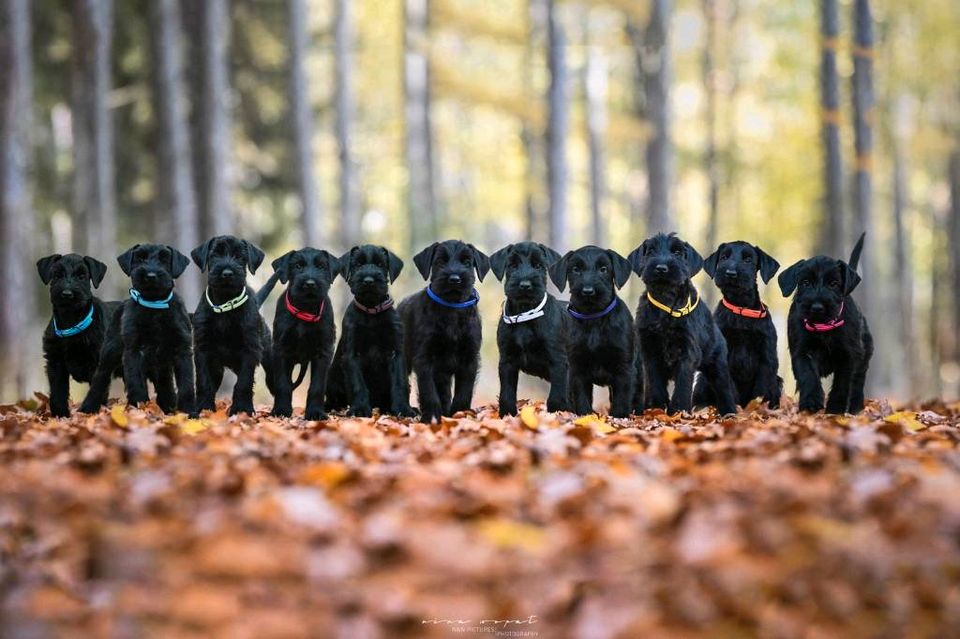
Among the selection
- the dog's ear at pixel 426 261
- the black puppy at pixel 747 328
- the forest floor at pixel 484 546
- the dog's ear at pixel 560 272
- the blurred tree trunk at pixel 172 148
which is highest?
the blurred tree trunk at pixel 172 148

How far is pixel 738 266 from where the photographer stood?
923cm

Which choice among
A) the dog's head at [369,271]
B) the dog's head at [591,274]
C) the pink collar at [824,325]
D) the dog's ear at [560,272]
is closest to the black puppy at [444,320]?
the dog's head at [369,271]

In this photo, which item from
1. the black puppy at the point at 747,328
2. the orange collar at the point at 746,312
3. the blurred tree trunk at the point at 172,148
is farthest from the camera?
the blurred tree trunk at the point at 172,148

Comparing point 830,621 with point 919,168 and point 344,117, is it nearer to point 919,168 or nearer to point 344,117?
point 344,117

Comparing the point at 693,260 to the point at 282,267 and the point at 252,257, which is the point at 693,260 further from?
Answer: the point at 252,257

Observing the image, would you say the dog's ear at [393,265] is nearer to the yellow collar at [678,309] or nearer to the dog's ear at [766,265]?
the yellow collar at [678,309]

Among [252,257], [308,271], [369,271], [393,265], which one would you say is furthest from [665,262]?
[252,257]

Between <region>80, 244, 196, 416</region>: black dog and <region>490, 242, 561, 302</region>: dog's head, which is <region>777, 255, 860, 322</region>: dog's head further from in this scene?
<region>80, 244, 196, 416</region>: black dog

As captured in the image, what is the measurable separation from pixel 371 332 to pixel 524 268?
138 cm

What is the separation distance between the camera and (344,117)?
2391 cm

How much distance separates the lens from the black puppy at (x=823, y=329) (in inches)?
354

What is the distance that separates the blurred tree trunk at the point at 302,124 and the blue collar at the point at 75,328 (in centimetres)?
1172

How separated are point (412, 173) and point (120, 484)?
21.1 metres

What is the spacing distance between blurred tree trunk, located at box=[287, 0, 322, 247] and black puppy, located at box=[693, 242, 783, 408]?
12269mm
